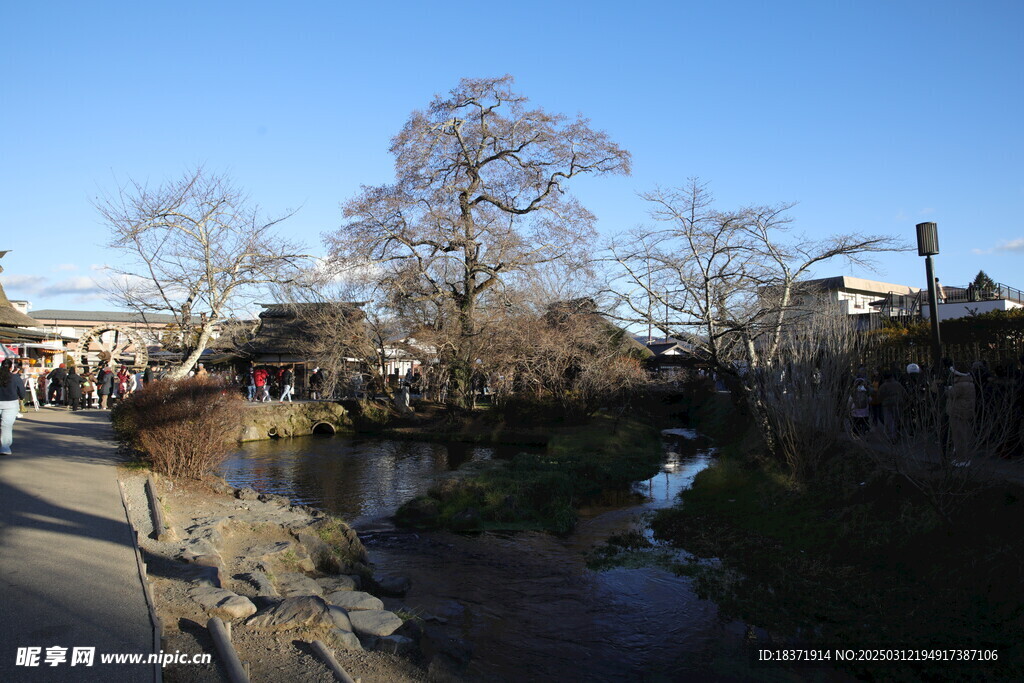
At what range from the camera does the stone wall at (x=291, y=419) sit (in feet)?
89.4

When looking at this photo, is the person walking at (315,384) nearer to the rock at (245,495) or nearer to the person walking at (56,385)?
the person walking at (56,385)

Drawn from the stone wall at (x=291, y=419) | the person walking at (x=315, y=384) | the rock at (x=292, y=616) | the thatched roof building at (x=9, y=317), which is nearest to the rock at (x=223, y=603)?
the rock at (x=292, y=616)

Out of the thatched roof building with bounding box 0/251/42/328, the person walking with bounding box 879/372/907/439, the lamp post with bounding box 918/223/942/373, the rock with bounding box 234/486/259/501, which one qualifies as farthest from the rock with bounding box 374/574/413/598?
the thatched roof building with bounding box 0/251/42/328

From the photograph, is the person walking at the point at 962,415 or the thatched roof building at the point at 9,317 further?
the thatched roof building at the point at 9,317

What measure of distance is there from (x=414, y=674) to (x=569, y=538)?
713 cm

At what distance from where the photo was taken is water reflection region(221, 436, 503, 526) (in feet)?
50.2

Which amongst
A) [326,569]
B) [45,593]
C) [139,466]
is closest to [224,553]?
[326,569]

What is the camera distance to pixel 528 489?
15359 mm

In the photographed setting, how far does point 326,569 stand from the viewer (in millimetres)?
9344

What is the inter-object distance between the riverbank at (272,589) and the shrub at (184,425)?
50 centimetres

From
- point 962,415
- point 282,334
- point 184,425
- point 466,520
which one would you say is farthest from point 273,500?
point 282,334

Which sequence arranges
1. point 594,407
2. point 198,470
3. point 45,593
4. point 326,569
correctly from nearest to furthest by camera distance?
point 45,593 < point 326,569 < point 198,470 < point 594,407

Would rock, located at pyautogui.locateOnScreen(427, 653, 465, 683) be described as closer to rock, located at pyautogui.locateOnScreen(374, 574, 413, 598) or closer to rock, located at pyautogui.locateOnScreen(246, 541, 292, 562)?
rock, located at pyautogui.locateOnScreen(374, 574, 413, 598)

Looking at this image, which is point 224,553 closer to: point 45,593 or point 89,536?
point 89,536
